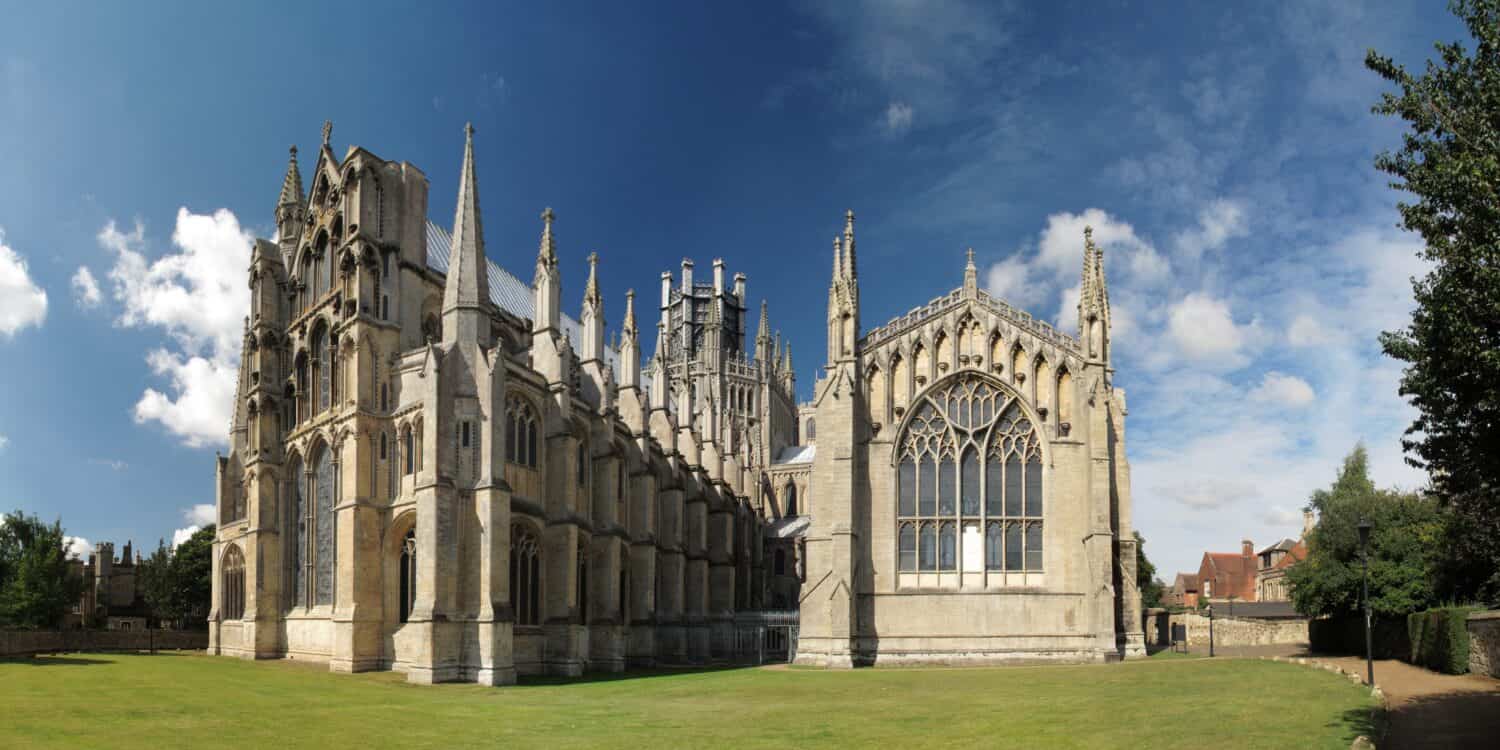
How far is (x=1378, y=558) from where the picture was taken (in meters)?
46.2

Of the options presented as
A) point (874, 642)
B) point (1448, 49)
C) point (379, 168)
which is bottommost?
point (874, 642)

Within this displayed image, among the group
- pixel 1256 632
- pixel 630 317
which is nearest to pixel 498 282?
pixel 630 317

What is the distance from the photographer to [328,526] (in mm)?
Result: 40656

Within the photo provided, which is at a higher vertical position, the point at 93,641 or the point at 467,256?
the point at 467,256

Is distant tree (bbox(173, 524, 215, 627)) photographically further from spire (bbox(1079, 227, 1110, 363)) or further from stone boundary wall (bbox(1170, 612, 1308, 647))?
stone boundary wall (bbox(1170, 612, 1308, 647))

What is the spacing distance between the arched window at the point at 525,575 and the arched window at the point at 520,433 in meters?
2.46

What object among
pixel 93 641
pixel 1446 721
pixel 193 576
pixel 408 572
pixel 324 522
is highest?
pixel 324 522

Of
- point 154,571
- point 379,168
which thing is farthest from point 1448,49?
point 154,571

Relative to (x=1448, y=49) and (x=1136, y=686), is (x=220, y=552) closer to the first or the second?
(x=1136, y=686)

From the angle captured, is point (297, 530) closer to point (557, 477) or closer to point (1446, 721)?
point (557, 477)

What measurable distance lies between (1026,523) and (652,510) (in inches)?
667

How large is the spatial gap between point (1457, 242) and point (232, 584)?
163 feet

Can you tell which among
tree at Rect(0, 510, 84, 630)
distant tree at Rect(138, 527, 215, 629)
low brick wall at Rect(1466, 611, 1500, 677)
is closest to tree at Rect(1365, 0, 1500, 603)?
low brick wall at Rect(1466, 611, 1500, 677)

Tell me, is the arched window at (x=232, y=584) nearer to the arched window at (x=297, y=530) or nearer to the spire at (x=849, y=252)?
the arched window at (x=297, y=530)
